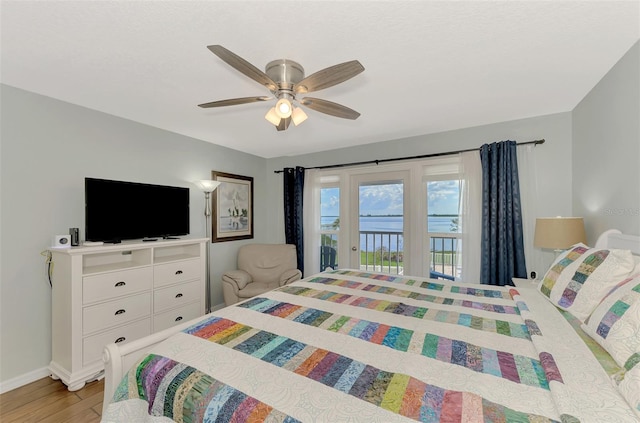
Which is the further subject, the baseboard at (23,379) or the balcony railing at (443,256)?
the balcony railing at (443,256)

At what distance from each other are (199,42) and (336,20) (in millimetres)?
820

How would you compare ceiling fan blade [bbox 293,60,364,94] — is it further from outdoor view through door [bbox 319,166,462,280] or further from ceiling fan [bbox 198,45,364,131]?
outdoor view through door [bbox 319,166,462,280]

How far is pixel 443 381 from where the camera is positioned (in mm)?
961

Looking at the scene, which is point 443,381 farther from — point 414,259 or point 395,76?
point 414,259

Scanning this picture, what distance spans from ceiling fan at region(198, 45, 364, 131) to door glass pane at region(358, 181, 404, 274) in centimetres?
200

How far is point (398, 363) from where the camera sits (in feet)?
3.54

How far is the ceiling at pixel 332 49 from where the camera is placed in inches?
53.0

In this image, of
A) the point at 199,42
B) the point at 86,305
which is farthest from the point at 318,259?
the point at 199,42

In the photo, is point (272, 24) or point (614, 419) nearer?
point (614, 419)

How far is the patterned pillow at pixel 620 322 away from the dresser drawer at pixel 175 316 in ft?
10.7

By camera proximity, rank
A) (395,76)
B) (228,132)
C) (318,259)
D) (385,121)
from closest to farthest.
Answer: (395,76) → (385,121) → (228,132) → (318,259)

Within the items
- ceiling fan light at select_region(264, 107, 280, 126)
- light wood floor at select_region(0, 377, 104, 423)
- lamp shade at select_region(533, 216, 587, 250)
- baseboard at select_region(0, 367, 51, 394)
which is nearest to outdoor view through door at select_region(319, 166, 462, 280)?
lamp shade at select_region(533, 216, 587, 250)

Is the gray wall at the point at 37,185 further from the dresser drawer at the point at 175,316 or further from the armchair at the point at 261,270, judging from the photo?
the armchair at the point at 261,270

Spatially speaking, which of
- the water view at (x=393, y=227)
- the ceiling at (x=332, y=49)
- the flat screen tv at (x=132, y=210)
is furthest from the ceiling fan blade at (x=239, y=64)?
the water view at (x=393, y=227)
